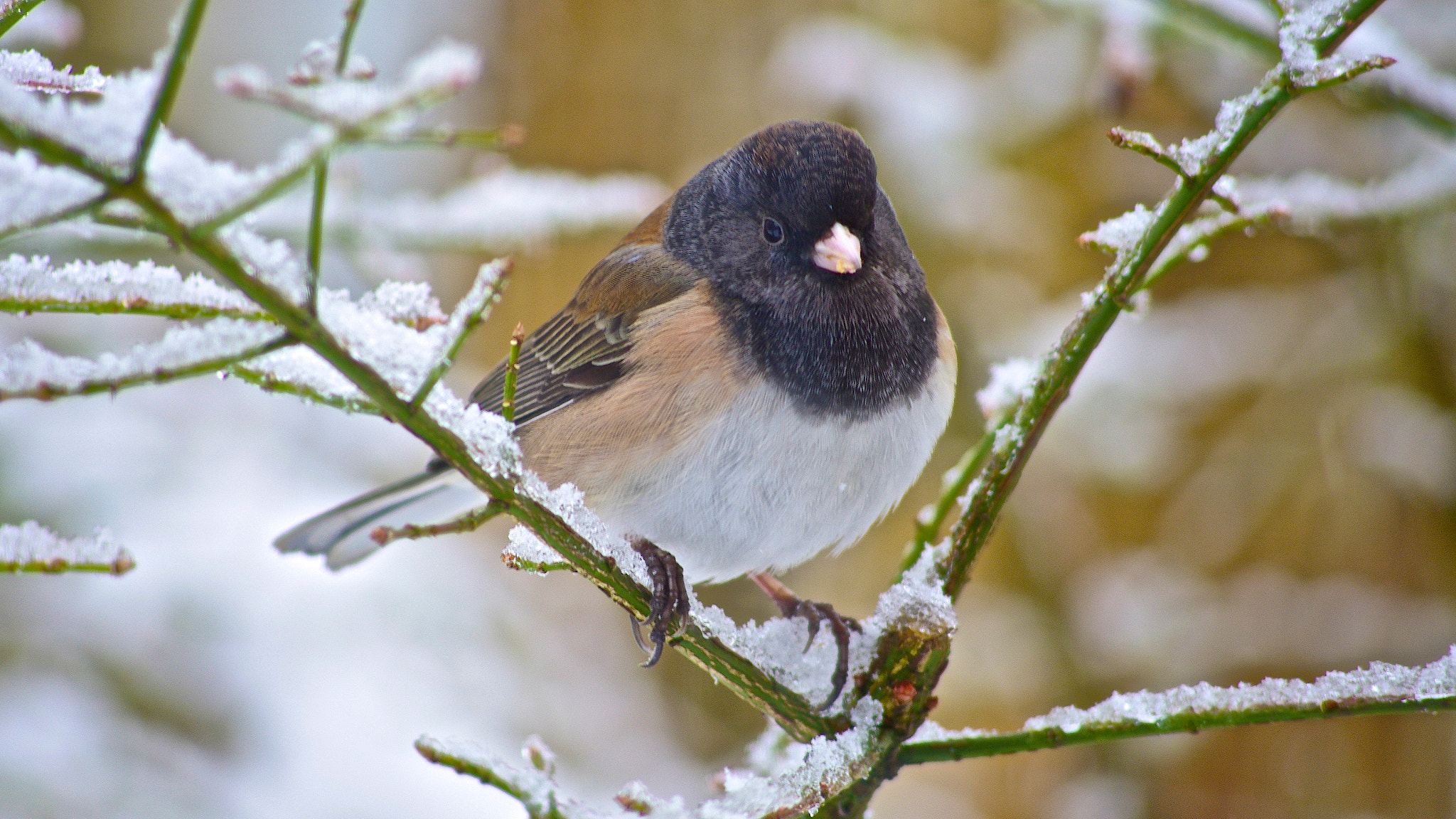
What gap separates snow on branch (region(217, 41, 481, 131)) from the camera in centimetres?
50

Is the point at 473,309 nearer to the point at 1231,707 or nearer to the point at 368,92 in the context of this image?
the point at 368,92

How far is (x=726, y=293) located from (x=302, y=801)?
5.19 feet

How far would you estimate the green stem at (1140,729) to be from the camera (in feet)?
2.74

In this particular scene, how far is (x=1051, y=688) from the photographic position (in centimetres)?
309

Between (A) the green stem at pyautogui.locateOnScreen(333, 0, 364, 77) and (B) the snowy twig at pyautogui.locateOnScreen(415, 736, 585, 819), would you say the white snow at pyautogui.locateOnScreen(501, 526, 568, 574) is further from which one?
(A) the green stem at pyautogui.locateOnScreen(333, 0, 364, 77)

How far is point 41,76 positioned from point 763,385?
0.95 metres

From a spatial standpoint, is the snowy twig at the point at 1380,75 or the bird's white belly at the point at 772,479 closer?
the bird's white belly at the point at 772,479

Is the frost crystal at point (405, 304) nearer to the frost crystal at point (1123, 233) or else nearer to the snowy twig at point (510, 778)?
the snowy twig at point (510, 778)

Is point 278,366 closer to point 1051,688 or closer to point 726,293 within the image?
point 726,293

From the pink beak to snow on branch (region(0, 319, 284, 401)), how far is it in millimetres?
1002

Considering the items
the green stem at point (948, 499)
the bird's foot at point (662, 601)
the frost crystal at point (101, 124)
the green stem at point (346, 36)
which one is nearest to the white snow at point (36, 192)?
the frost crystal at point (101, 124)

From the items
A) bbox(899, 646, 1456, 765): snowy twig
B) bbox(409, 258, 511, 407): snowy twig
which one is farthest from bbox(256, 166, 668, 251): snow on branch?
bbox(899, 646, 1456, 765): snowy twig

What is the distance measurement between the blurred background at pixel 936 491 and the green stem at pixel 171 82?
1133 mm

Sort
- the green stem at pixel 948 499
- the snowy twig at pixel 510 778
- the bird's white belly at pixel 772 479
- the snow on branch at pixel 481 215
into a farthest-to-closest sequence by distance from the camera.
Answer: the snow on branch at pixel 481 215 < the bird's white belly at pixel 772 479 < the green stem at pixel 948 499 < the snowy twig at pixel 510 778
